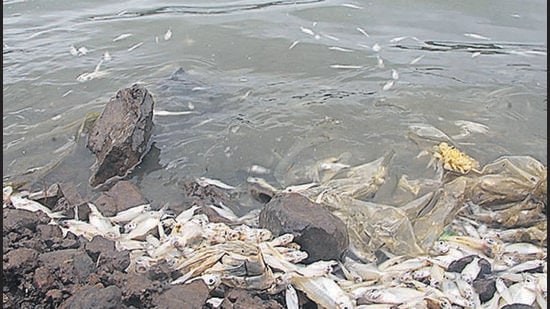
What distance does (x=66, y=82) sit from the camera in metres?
10.2

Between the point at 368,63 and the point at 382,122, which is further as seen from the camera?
the point at 368,63

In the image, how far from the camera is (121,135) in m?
7.26

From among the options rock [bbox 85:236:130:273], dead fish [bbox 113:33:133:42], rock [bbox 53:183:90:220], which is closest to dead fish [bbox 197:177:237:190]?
rock [bbox 53:183:90:220]

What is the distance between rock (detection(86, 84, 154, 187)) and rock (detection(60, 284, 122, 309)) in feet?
9.68

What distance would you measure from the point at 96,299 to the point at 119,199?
2440 mm

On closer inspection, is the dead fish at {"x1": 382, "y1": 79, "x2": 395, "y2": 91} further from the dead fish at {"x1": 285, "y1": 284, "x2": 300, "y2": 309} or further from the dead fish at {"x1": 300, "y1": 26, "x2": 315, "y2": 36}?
the dead fish at {"x1": 285, "y1": 284, "x2": 300, "y2": 309}

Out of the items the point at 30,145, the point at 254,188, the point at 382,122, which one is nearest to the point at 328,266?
the point at 254,188

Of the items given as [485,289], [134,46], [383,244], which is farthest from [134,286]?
[134,46]

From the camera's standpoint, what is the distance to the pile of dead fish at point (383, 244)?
490cm

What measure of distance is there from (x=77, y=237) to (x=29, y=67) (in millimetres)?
6349

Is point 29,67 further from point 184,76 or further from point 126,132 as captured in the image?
point 126,132

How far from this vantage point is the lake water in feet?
25.7

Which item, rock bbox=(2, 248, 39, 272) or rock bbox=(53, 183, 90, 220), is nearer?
rock bbox=(2, 248, 39, 272)

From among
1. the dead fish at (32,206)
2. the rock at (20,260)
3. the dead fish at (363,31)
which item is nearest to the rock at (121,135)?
the dead fish at (32,206)
